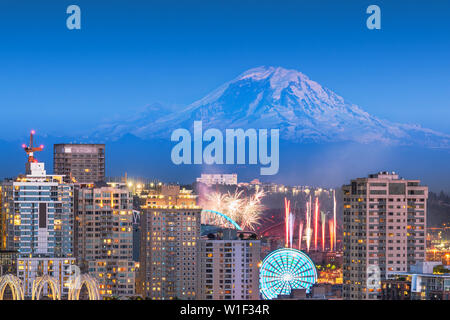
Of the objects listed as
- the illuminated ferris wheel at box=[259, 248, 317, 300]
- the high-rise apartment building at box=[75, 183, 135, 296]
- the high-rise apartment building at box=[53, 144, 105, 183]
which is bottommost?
the illuminated ferris wheel at box=[259, 248, 317, 300]

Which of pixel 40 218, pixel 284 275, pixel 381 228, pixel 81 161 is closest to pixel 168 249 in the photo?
pixel 40 218

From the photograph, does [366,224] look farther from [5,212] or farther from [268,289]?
[5,212]

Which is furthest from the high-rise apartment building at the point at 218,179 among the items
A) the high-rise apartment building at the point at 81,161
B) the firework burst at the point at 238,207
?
the high-rise apartment building at the point at 81,161

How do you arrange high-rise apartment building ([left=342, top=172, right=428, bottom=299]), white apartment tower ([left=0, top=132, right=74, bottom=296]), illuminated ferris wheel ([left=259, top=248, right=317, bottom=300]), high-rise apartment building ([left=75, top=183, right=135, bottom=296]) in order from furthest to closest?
high-rise apartment building ([left=75, top=183, right=135, bottom=296]) < white apartment tower ([left=0, top=132, right=74, bottom=296]) < illuminated ferris wheel ([left=259, top=248, right=317, bottom=300]) < high-rise apartment building ([left=342, top=172, right=428, bottom=299])

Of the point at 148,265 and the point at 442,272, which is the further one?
the point at 148,265

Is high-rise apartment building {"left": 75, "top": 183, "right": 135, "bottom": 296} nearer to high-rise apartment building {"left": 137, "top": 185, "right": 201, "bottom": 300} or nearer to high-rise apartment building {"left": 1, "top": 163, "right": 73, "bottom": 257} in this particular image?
high-rise apartment building {"left": 1, "top": 163, "right": 73, "bottom": 257}

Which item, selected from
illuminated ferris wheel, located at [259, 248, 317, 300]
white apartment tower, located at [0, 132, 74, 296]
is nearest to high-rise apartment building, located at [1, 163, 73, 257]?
white apartment tower, located at [0, 132, 74, 296]
